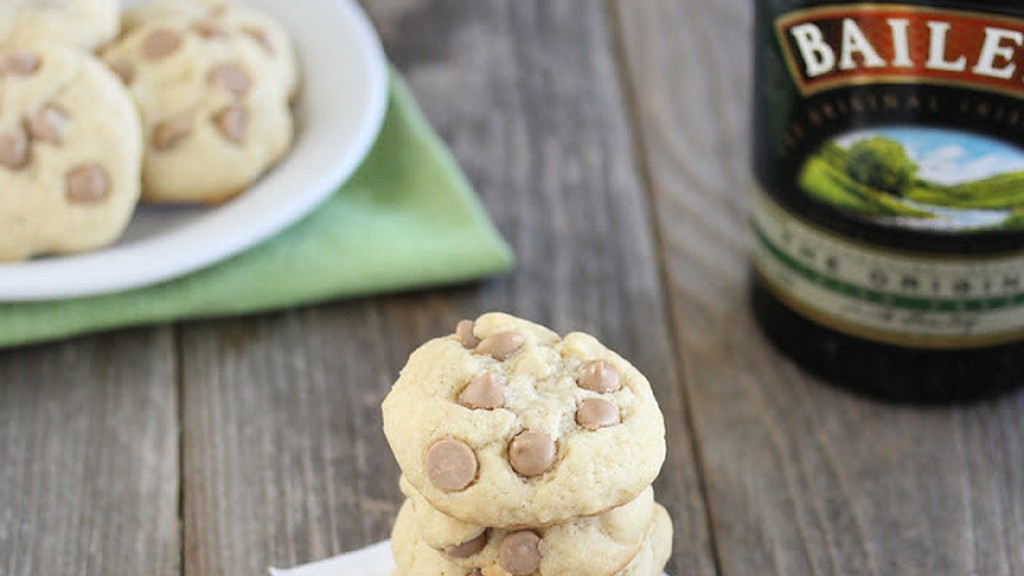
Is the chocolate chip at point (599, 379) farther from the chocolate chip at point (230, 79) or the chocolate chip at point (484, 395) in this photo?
the chocolate chip at point (230, 79)

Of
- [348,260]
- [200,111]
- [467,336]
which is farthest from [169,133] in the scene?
[467,336]

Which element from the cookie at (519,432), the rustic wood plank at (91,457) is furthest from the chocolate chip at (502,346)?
the rustic wood plank at (91,457)

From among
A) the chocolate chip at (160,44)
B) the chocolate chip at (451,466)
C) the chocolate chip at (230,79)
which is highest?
the chocolate chip at (451,466)

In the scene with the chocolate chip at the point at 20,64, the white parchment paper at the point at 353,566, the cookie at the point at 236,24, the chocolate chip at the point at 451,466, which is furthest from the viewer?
the cookie at the point at 236,24

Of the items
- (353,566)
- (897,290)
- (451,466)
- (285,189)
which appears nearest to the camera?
(451,466)

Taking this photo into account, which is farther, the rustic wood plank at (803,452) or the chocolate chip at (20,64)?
the chocolate chip at (20,64)

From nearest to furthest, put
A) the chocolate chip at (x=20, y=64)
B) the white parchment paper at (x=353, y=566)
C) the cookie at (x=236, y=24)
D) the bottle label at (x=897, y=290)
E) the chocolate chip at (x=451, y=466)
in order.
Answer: the chocolate chip at (x=451, y=466) < the white parchment paper at (x=353, y=566) < the bottle label at (x=897, y=290) < the chocolate chip at (x=20, y=64) < the cookie at (x=236, y=24)

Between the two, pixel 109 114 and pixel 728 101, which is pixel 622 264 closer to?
pixel 728 101

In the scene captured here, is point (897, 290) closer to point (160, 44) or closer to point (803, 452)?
point (803, 452)
